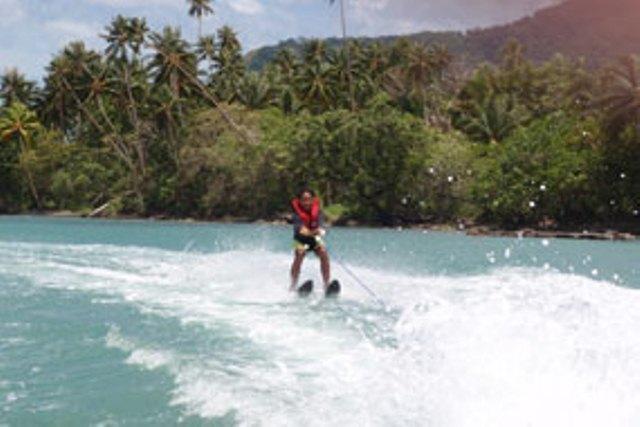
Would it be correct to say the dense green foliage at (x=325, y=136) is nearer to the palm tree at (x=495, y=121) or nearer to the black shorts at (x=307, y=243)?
the palm tree at (x=495, y=121)

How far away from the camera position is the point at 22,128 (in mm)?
64375

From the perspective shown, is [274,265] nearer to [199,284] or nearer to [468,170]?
[199,284]

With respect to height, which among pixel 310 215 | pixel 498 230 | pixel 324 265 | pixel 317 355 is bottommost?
pixel 498 230

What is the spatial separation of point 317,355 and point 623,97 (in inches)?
1503

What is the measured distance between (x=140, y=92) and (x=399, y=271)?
5150 centimetres

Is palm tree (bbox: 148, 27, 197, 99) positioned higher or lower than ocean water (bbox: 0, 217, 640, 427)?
higher

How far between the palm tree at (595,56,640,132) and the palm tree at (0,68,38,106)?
53.1 metres

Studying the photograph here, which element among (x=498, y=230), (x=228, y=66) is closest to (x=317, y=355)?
(x=498, y=230)

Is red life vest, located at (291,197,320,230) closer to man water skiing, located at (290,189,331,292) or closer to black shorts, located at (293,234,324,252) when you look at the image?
man water skiing, located at (290,189,331,292)

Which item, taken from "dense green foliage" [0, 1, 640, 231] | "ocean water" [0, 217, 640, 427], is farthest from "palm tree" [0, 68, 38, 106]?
"ocean water" [0, 217, 640, 427]

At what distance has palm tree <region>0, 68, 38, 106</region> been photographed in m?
70.3

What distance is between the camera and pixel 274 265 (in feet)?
52.6

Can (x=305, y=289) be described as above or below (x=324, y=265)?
below

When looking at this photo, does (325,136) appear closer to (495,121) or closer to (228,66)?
(495,121)
